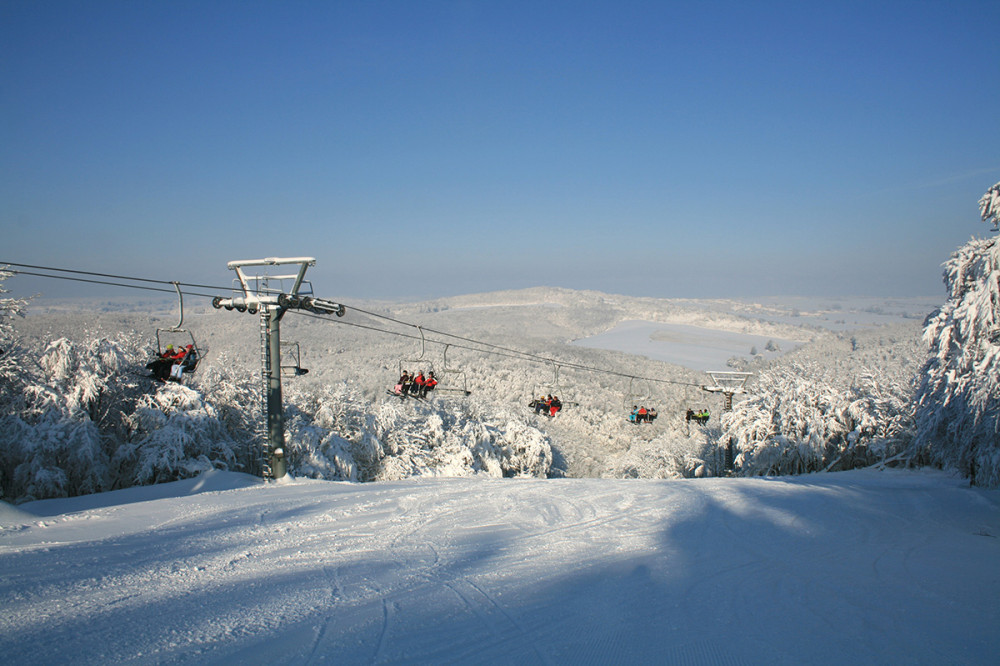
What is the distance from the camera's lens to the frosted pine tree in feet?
44.6

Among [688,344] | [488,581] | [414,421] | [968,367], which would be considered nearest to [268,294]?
[488,581]

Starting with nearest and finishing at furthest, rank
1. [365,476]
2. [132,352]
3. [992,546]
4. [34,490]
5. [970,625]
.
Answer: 1. [970,625]
2. [992,546]
3. [34,490]
4. [132,352]
5. [365,476]

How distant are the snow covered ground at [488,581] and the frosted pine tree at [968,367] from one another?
239 cm

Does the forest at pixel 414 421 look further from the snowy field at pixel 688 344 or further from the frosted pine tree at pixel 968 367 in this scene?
the snowy field at pixel 688 344

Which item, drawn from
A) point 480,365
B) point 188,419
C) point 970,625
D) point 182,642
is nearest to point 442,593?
point 182,642

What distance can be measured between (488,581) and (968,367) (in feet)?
49.5

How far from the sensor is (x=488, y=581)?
280 inches

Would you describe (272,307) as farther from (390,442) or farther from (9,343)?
(390,442)

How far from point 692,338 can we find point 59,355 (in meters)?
157

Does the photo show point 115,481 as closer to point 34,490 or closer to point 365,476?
point 34,490

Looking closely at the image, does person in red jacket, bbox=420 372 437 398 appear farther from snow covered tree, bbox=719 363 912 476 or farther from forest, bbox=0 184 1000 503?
snow covered tree, bbox=719 363 912 476

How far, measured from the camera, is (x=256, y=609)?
5.89 meters

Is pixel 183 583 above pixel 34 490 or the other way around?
above

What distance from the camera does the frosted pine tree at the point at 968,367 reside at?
1359 cm
